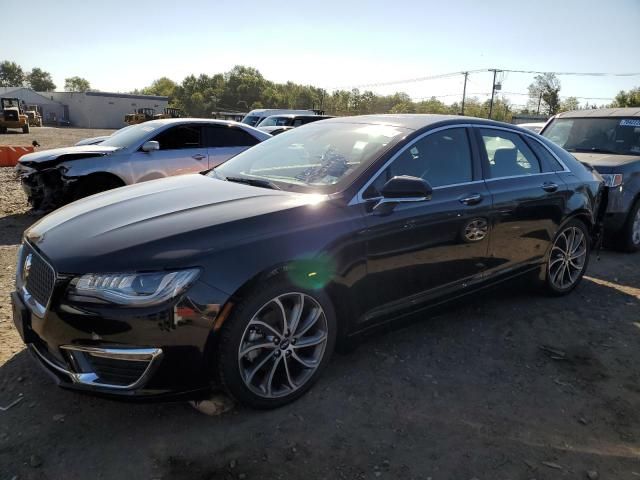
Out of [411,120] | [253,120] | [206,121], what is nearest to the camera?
[411,120]

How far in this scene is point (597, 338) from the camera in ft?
12.5

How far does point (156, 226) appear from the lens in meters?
2.49

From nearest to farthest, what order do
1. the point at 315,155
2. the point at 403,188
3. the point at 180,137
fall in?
the point at 403,188 → the point at 315,155 → the point at 180,137

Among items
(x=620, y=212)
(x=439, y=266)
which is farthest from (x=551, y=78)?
(x=439, y=266)

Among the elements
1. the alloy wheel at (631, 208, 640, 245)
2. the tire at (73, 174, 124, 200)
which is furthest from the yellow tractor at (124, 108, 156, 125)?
the alloy wheel at (631, 208, 640, 245)

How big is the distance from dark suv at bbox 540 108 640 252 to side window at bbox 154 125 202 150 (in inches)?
216

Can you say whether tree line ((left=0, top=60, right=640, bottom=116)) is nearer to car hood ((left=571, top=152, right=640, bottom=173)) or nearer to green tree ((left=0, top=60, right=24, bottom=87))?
green tree ((left=0, top=60, right=24, bottom=87))

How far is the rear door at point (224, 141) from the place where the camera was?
7543 mm

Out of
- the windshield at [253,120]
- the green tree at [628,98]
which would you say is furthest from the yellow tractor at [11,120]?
the green tree at [628,98]

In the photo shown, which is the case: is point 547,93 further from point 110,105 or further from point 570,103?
point 110,105

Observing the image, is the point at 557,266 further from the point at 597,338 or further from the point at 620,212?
the point at 620,212

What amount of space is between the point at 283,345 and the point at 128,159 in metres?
5.15

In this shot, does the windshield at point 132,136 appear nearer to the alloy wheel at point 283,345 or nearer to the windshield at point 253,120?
the alloy wheel at point 283,345

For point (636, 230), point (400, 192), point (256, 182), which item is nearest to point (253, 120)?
point (636, 230)
